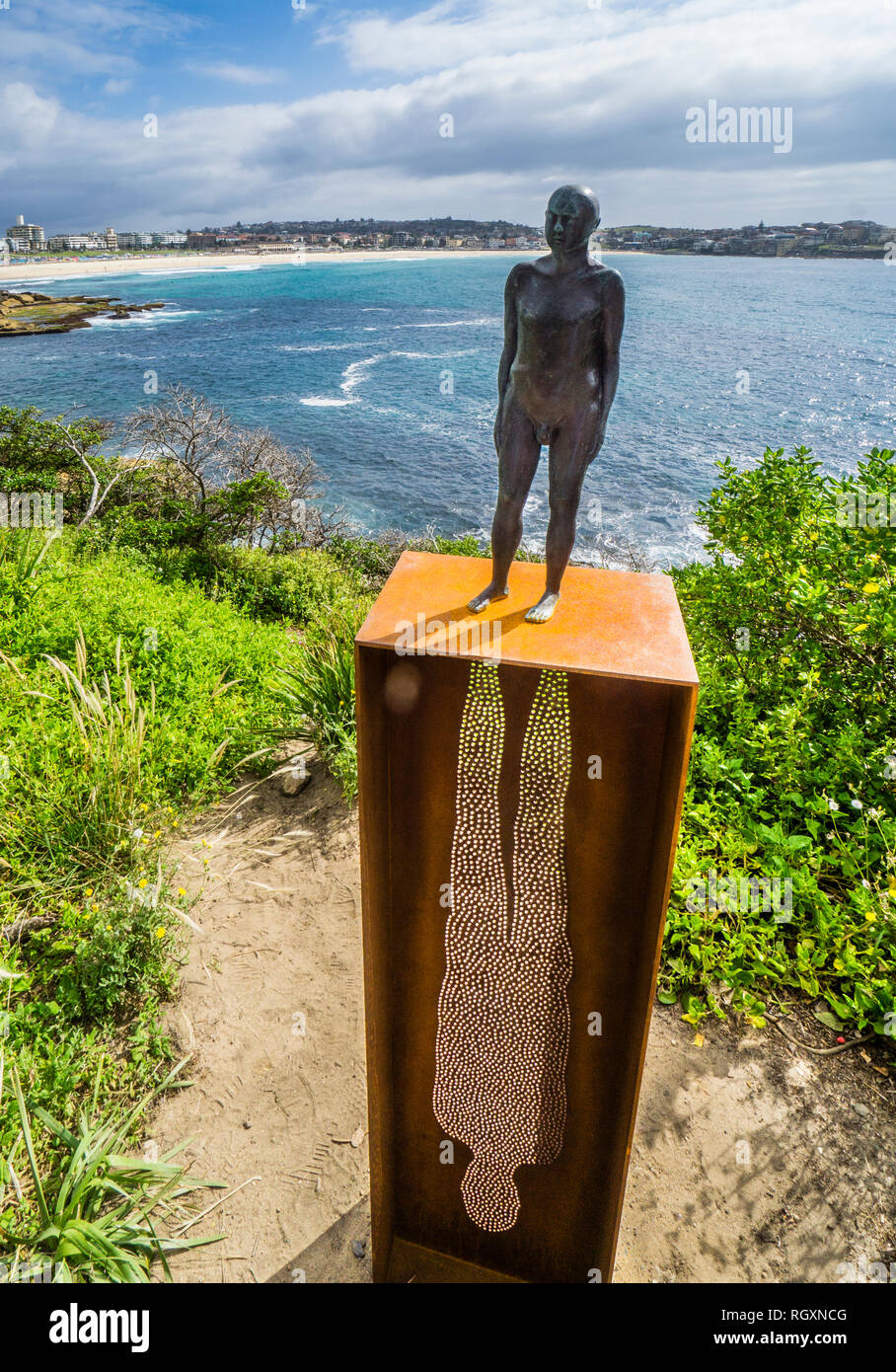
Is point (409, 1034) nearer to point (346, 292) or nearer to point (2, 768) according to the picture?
point (2, 768)

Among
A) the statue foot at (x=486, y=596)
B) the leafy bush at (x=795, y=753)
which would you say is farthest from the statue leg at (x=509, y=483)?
the leafy bush at (x=795, y=753)

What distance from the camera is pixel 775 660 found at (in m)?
5.05

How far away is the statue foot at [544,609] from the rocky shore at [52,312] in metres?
69.1

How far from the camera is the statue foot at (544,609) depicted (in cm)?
218

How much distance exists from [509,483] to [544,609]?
423mm

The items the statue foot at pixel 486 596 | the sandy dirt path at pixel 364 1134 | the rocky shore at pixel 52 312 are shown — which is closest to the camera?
the statue foot at pixel 486 596

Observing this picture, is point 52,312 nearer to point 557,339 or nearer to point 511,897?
point 557,339

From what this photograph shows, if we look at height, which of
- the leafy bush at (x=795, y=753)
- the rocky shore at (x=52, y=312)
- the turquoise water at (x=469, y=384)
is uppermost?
the rocky shore at (x=52, y=312)

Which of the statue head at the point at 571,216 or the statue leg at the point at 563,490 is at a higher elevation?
the statue head at the point at 571,216

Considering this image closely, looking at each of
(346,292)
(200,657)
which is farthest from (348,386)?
(346,292)

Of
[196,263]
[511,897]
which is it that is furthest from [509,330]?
[196,263]

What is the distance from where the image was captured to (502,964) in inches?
100

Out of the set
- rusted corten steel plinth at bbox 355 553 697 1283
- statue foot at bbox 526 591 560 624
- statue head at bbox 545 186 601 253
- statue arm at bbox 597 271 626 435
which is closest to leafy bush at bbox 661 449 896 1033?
rusted corten steel plinth at bbox 355 553 697 1283

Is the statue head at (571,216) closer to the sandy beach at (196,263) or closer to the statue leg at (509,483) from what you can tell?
the statue leg at (509,483)
